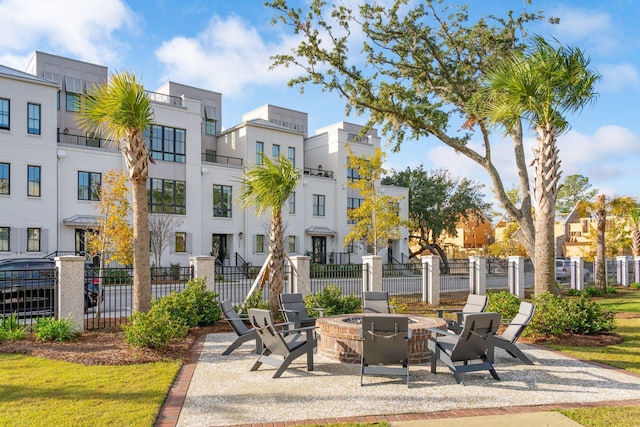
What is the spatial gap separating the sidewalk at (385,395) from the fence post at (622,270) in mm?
22662

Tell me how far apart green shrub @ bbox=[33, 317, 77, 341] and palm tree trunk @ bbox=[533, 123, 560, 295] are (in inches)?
430

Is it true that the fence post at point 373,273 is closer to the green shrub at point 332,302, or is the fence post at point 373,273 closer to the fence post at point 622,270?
the green shrub at point 332,302

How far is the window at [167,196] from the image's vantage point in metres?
30.4

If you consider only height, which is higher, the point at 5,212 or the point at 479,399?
the point at 5,212

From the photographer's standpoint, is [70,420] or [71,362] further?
[71,362]

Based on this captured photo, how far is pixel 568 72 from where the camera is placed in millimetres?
12289

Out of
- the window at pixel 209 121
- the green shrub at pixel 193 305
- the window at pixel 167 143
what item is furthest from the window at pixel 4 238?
the green shrub at pixel 193 305

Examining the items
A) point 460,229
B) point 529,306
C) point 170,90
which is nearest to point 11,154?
point 170,90

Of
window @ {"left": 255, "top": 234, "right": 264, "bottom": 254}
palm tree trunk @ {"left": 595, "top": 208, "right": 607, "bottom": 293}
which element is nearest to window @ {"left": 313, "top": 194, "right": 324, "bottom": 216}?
window @ {"left": 255, "top": 234, "right": 264, "bottom": 254}

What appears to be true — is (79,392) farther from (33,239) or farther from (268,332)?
(33,239)

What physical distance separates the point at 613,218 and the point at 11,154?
39155 millimetres

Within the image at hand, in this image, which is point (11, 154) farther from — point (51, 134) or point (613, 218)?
point (613, 218)

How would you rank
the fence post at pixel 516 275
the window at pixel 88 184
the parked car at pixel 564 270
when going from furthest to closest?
the parked car at pixel 564 270 < the window at pixel 88 184 < the fence post at pixel 516 275

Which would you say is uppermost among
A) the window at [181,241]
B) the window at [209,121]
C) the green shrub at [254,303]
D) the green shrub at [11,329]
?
the window at [209,121]
